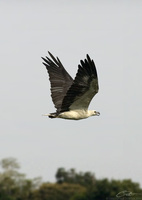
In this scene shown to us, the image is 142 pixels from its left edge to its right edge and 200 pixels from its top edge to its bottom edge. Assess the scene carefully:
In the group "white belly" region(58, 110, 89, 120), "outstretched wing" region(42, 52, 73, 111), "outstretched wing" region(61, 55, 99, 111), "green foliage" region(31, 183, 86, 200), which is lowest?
"white belly" region(58, 110, 89, 120)

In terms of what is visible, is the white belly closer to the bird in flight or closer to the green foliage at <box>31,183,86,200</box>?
the bird in flight

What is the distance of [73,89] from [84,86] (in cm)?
41

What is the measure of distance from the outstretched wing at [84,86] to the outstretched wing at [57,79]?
1.41 meters

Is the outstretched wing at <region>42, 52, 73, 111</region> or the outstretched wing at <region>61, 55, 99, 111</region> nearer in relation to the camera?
Answer: the outstretched wing at <region>61, 55, 99, 111</region>

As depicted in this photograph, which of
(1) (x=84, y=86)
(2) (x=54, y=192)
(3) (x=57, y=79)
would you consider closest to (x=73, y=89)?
(1) (x=84, y=86)

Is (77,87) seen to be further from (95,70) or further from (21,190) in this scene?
(21,190)

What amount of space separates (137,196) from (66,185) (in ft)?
201

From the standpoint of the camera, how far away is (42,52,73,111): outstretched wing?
2391 centimetres

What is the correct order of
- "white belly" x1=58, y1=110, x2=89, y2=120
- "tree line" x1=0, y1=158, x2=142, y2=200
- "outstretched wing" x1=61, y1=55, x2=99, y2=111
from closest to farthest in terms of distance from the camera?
"outstretched wing" x1=61, y1=55, x2=99, y2=111, "white belly" x1=58, y1=110, x2=89, y2=120, "tree line" x1=0, y1=158, x2=142, y2=200

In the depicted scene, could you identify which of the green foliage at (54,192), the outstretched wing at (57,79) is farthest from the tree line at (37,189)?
the outstretched wing at (57,79)

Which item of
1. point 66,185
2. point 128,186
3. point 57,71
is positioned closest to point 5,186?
point 66,185

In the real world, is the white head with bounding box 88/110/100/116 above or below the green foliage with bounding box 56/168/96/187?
below

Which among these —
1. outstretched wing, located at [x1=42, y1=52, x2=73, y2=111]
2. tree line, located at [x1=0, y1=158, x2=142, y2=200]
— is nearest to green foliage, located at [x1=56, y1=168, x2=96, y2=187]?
tree line, located at [x1=0, y1=158, x2=142, y2=200]

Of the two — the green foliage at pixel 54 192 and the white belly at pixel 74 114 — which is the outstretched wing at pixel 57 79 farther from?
the green foliage at pixel 54 192
